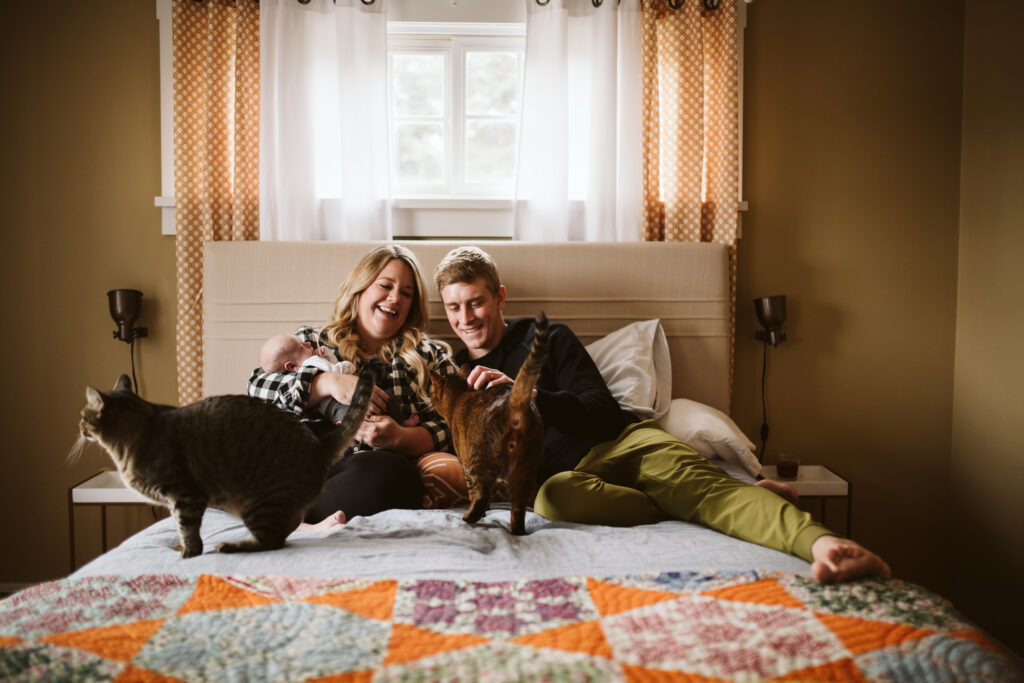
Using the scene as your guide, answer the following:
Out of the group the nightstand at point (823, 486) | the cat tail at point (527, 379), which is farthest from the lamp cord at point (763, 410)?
the cat tail at point (527, 379)

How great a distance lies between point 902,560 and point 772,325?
3.98 feet

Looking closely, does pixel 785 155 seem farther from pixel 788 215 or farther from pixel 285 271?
pixel 285 271

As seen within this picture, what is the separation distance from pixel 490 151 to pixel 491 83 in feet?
0.93

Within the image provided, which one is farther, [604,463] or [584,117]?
[584,117]

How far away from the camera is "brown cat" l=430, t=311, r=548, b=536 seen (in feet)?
4.19

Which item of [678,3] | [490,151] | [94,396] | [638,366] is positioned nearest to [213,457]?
[94,396]

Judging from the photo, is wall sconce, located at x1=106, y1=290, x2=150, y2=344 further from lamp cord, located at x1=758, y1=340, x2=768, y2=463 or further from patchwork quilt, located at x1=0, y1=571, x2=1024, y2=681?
lamp cord, located at x1=758, y1=340, x2=768, y2=463

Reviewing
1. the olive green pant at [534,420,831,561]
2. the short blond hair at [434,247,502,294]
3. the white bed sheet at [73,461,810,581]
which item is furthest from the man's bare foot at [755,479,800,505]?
the short blond hair at [434,247,502,294]

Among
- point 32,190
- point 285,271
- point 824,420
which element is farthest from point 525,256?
point 32,190

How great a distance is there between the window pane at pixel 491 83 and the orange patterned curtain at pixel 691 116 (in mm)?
569

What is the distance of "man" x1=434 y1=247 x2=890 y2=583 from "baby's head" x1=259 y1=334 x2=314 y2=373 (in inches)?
18.4

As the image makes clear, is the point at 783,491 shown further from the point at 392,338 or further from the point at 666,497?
the point at 392,338

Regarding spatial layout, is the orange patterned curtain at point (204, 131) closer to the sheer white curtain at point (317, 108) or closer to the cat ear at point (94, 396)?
the sheer white curtain at point (317, 108)

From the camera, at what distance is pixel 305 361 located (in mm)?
1745
